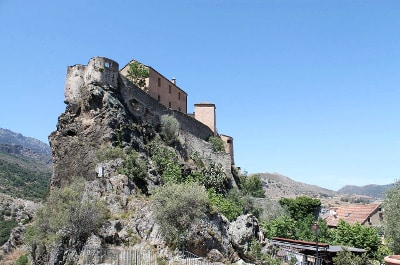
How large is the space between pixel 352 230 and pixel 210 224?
19.8 meters

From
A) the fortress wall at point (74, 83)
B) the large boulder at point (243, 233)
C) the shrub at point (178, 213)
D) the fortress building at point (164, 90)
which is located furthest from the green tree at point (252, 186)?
the shrub at point (178, 213)

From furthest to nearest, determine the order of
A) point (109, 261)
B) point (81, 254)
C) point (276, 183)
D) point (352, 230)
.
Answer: point (276, 183) < point (352, 230) < point (81, 254) < point (109, 261)

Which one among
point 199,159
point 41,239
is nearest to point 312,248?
point 41,239

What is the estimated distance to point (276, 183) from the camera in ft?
528

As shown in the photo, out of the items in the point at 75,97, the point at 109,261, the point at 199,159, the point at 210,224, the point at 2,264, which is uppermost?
the point at 75,97

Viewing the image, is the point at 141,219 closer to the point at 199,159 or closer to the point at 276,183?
the point at 199,159

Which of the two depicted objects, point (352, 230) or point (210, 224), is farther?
point (352, 230)

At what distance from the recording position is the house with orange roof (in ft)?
173

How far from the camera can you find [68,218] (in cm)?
2550

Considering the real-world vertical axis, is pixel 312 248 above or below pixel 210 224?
below

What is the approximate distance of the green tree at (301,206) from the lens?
180 ft

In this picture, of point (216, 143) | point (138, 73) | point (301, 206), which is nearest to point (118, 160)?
point (138, 73)

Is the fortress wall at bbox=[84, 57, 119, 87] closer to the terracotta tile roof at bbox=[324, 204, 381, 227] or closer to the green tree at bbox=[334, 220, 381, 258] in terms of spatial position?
the green tree at bbox=[334, 220, 381, 258]

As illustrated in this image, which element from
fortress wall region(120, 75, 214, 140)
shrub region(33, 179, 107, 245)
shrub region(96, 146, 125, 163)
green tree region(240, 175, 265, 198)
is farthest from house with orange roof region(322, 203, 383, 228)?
shrub region(33, 179, 107, 245)
